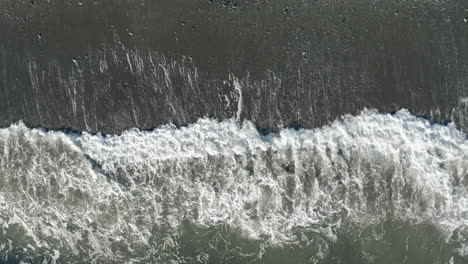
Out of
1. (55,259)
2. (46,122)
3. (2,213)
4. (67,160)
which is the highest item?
(46,122)

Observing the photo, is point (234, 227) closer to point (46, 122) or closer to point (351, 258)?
point (351, 258)

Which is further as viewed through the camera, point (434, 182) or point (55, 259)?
point (55, 259)

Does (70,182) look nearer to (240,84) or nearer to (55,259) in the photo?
(55,259)

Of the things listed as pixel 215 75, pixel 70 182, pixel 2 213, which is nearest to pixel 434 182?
pixel 215 75

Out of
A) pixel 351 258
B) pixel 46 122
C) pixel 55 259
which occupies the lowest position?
pixel 351 258

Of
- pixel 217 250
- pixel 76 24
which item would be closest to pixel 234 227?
pixel 217 250

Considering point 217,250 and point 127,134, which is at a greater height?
point 127,134
